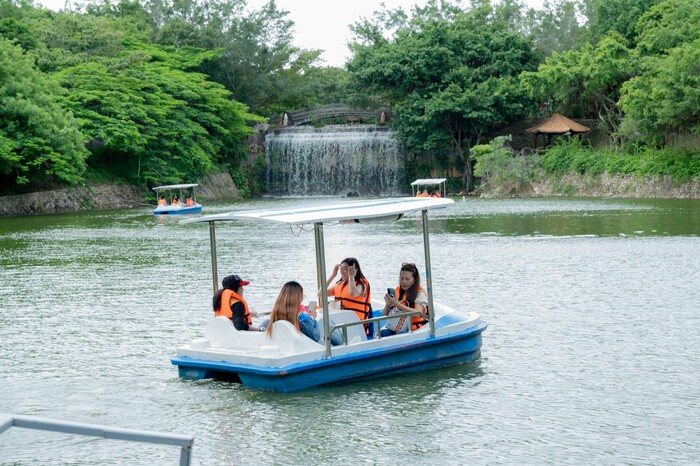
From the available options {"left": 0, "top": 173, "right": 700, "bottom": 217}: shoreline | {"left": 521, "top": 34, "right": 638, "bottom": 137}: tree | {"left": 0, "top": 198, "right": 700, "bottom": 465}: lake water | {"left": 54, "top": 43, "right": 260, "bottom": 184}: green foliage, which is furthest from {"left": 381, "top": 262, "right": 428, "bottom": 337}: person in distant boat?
{"left": 521, "top": 34, "right": 638, "bottom": 137}: tree

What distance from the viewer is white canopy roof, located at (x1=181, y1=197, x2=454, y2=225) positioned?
10922 millimetres

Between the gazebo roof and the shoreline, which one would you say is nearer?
the shoreline

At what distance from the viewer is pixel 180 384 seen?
11.2 m

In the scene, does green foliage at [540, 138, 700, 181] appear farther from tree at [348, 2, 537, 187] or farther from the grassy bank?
tree at [348, 2, 537, 187]

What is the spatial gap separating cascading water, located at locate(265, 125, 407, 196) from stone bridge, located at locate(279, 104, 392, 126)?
99.3 inches

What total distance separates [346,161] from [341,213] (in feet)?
170

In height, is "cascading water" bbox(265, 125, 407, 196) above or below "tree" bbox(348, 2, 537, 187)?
below

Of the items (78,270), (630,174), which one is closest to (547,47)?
(630,174)

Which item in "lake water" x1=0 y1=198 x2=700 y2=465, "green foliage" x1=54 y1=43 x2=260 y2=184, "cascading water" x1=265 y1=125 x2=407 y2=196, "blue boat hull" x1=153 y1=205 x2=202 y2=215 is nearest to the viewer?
"lake water" x1=0 y1=198 x2=700 y2=465

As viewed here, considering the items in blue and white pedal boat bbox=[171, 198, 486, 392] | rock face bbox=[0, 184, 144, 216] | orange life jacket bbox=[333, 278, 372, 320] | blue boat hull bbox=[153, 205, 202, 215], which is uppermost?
rock face bbox=[0, 184, 144, 216]

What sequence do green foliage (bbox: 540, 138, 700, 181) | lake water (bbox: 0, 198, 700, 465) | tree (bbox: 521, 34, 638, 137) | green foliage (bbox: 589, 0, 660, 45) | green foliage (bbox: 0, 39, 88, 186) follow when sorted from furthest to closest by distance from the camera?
green foliage (bbox: 589, 0, 660, 45)
tree (bbox: 521, 34, 638, 137)
green foliage (bbox: 540, 138, 700, 181)
green foliage (bbox: 0, 39, 88, 186)
lake water (bbox: 0, 198, 700, 465)

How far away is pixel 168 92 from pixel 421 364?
48.3 meters

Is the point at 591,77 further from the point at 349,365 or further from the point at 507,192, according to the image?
the point at 349,365

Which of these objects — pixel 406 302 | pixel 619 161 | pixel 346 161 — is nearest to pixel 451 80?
pixel 346 161
